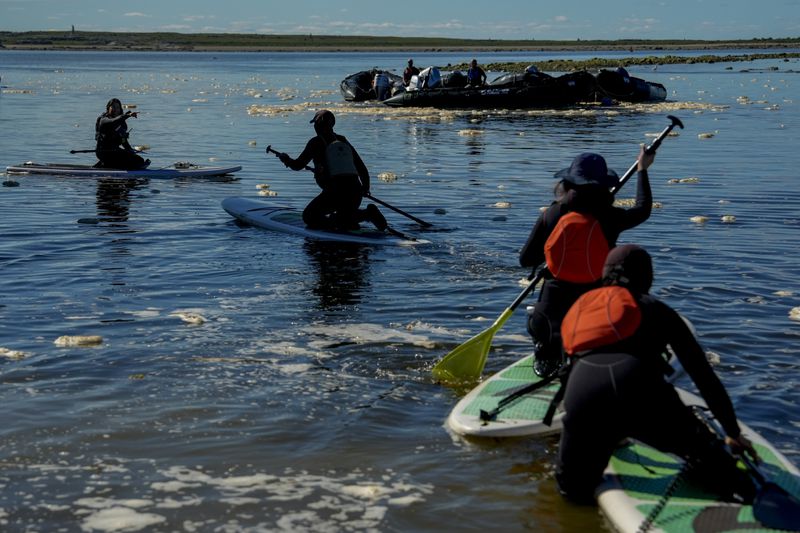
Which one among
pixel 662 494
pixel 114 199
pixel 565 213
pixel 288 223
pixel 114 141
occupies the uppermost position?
pixel 565 213

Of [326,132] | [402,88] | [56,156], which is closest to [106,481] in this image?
[326,132]

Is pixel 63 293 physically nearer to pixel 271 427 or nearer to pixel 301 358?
pixel 301 358

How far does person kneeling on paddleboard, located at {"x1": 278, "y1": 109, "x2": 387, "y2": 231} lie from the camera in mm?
14852

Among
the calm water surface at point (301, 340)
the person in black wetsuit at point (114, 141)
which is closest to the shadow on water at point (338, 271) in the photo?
the calm water surface at point (301, 340)

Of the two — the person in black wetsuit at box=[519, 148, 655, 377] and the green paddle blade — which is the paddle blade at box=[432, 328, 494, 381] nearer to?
the green paddle blade

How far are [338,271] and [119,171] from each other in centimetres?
1017

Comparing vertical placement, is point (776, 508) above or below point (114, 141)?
below

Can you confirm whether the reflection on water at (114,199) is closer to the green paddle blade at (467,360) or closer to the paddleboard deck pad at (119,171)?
the paddleboard deck pad at (119,171)

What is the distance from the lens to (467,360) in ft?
30.2

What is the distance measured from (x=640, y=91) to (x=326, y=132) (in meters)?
35.3

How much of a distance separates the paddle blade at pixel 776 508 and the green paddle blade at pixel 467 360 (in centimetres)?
336

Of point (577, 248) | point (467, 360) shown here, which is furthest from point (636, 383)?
point (467, 360)

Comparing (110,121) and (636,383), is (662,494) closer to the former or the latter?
(636,383)

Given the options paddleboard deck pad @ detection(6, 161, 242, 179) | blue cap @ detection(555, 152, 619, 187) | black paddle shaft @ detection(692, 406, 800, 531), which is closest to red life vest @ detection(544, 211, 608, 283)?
blue cap @ detection(555, 152, 619, 187)
